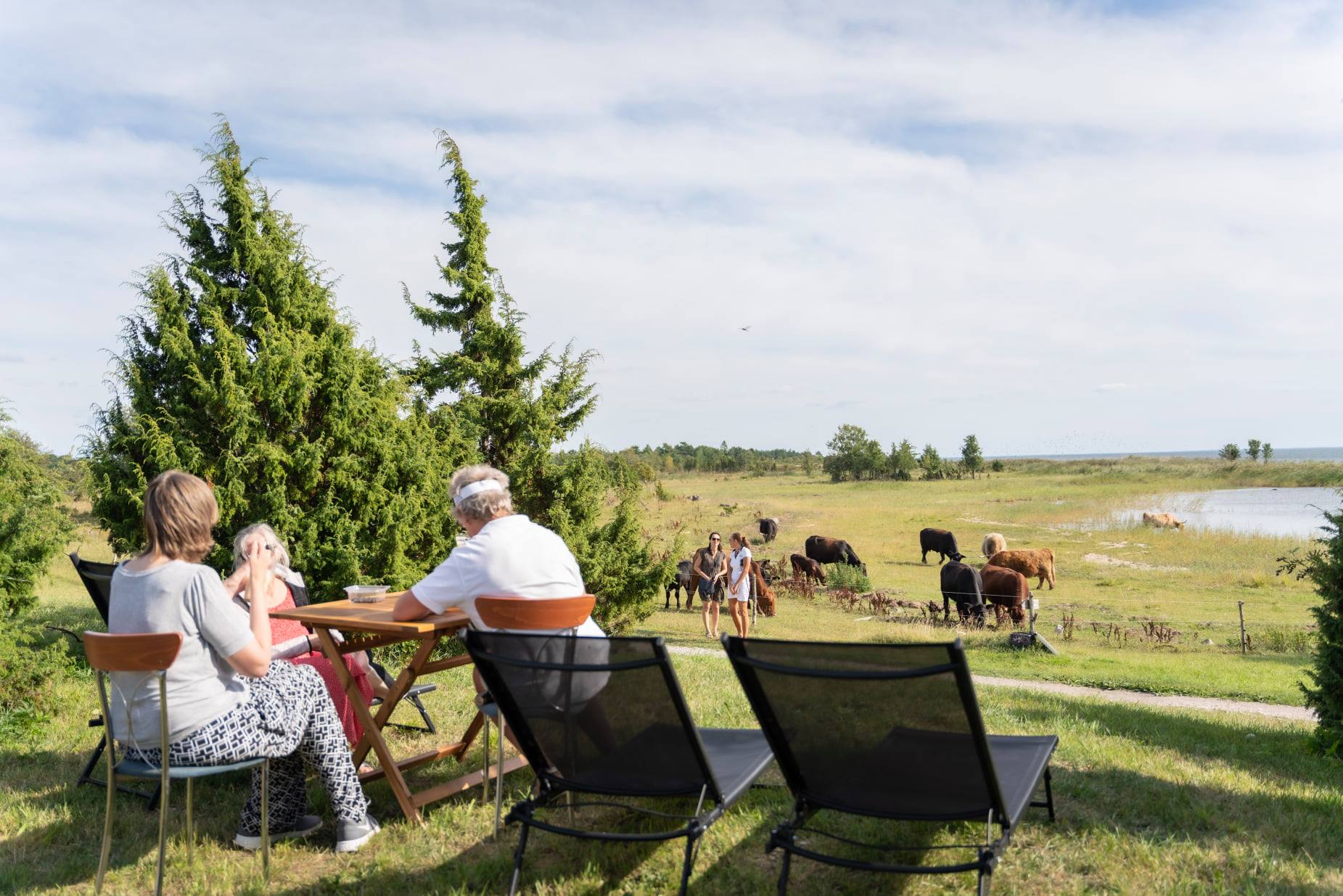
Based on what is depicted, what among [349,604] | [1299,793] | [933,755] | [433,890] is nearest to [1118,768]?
[1299,793]

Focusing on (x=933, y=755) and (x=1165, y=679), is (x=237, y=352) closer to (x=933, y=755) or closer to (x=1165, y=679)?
(x=933, y=755)

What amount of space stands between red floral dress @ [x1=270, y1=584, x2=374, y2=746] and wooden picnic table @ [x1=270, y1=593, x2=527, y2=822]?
0.35 meters

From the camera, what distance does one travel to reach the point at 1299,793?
472 cm

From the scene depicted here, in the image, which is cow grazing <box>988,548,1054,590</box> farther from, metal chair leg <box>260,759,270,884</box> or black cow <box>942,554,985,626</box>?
metal chair leg <box>260,759,270,884</box>

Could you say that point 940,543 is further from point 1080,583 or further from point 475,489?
point 475,489

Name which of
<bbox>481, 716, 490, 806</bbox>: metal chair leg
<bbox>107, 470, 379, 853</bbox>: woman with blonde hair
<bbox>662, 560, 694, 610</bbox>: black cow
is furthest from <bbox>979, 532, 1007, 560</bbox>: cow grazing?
<bbox>107, 470, 379, 853</bbox>: woman with blonde hair

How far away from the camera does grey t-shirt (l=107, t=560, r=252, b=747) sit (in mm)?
3504

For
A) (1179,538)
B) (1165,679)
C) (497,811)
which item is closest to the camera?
(497,811)

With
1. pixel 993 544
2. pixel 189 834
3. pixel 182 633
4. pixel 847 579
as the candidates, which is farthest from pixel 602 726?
pixel 993 544

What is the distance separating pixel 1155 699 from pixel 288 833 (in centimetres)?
1082

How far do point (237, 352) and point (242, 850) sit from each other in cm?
578

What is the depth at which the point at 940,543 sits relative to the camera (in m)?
32.9

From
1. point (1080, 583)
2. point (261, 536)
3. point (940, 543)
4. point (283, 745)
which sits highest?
point (261, 536)

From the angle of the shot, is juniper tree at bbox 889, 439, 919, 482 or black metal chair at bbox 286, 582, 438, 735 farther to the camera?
juniper tree at bbox 889, 439, 919, 482
